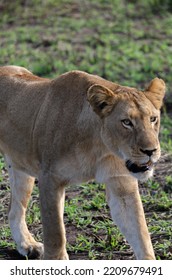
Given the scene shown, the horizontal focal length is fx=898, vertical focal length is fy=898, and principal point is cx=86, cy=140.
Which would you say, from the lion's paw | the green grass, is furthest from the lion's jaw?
the lion's paw

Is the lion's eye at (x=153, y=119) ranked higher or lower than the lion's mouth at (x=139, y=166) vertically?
higher

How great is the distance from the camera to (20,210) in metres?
5.97

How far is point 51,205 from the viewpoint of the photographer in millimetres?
5176

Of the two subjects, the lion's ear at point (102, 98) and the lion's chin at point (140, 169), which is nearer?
the lion's chin at point (140, 169)

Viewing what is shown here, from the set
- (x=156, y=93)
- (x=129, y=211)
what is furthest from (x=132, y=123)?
(x=129, y=211)

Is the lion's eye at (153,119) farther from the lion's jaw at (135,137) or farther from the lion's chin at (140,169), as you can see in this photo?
the lion's chin at (140,169)

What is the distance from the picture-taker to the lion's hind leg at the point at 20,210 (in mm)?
5812

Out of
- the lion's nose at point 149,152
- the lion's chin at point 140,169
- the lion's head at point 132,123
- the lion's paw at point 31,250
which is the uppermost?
the lion's head at point 132,123

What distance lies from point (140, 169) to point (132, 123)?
25 cm

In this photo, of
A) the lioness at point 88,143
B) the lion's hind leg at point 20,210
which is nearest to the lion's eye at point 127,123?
the lioness at point 88,143

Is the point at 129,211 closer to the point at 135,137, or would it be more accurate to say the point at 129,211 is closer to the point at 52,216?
the point at 52,216

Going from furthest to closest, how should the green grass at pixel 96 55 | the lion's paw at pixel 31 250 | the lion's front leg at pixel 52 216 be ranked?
the green grass at pixel 96 55
the lion's paw at pixel 31 250
the lion's front leg at pixel 52 216

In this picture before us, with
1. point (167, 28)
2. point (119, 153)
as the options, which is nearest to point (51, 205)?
point (119, 153)
